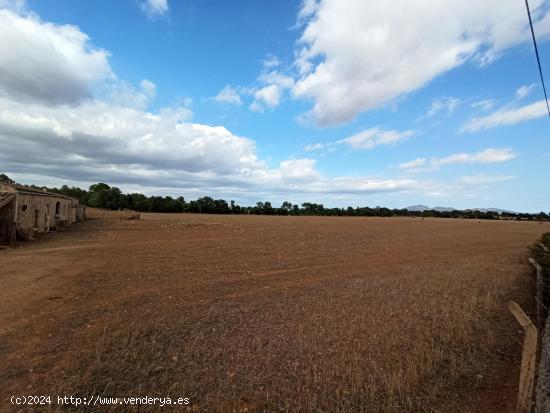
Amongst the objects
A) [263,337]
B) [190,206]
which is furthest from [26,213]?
[190,206]

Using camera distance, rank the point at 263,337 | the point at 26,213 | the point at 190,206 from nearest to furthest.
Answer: the point at 263,337 < the point at 26,213 < the point at 190,206

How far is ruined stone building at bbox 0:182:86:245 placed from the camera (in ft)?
59.2

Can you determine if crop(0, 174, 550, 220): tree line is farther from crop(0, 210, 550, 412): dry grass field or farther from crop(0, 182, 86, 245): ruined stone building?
crop(0, 210, 550, 412): dry grass field

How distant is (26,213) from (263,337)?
21026 millimetres

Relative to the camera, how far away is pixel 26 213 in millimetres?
19828

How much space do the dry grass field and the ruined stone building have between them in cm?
773

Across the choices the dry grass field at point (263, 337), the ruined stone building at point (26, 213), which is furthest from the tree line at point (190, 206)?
the dry grass field at point (263, 337)

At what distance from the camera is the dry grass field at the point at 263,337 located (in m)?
4.61

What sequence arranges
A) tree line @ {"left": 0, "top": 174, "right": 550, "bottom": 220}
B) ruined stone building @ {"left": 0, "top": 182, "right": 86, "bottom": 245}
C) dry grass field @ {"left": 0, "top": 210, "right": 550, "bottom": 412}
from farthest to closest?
tree line @ {"left": 0, "top": 174, "right": 550, "bottom": 220} → ruined stone building @ {"left": 0, "top": 182, "right": 86, "bottom": 245} → dry grass field @ {"left": 0, "top": 210, "right": 550, "bottom": 412}

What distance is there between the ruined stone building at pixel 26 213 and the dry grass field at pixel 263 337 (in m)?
7.73

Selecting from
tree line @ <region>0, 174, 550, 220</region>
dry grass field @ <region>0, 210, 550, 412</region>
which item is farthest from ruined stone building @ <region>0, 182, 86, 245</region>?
tree line @ <region>0, 174, 550, 220</region>

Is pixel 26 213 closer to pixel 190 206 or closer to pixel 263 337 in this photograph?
pixel 263 337

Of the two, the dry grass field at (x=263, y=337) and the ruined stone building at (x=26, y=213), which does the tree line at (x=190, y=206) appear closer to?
the ruined stone building at (x=26, y=213)

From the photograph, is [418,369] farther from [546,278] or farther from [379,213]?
[379,213]
